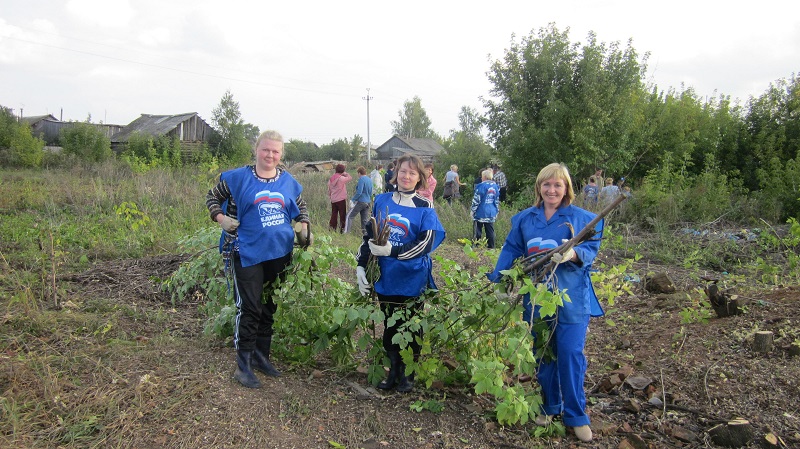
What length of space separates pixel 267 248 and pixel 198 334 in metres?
1.47

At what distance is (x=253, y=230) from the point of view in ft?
10.8

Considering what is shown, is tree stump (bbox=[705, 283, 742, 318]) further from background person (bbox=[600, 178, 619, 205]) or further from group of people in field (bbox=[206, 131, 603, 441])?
background person (bbox=[600, 178, 619, 205])

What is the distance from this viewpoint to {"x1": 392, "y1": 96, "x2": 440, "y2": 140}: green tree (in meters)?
70.6

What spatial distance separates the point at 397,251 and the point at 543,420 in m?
1.32

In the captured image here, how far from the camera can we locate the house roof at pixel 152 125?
3222 centimetres

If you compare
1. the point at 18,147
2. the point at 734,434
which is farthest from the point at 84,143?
the point at 734,434

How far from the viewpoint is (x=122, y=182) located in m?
12.1

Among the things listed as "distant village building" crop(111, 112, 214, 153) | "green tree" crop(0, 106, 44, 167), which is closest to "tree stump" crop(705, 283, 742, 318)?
"green tree" crop(0, 106, 44, 167)

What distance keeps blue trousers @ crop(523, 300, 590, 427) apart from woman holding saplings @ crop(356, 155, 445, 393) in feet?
2.34

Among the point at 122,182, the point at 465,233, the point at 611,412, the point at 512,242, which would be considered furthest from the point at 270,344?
the point at 122,182

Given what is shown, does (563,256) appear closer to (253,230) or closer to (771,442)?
(771,442)

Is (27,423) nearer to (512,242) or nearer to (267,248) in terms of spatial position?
(267,248)

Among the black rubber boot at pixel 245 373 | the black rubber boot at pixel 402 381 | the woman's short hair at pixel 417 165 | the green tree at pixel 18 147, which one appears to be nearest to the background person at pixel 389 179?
the woman's short hair at pixel 417 165

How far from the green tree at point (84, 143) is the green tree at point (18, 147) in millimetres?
1145
